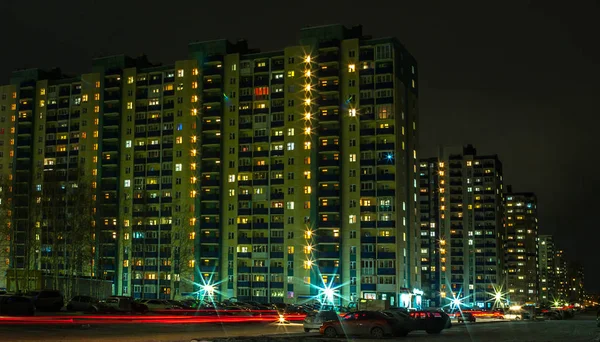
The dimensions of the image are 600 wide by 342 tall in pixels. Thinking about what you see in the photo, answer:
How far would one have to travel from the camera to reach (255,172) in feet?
523

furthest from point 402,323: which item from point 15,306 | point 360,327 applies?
point 15,306

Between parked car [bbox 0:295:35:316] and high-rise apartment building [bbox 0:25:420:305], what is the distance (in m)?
79.0

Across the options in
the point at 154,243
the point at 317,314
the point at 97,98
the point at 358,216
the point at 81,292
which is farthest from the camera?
the point at 97,98

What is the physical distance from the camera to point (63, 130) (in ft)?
589

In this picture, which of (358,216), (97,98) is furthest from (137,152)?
(358,216)

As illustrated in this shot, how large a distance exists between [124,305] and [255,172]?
82.0 metres

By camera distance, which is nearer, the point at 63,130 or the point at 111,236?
the point at 111,236

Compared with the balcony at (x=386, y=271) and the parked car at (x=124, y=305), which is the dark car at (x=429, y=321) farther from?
the balcony at (x=386, y=271)

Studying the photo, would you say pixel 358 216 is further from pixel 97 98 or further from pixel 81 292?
pixel 97 98

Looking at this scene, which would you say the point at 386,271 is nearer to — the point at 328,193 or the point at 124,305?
the point at 328,193

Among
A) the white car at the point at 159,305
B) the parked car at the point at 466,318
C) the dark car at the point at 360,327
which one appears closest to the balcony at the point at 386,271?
the parked car at the point at 466,318

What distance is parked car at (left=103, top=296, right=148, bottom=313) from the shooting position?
78275 mm

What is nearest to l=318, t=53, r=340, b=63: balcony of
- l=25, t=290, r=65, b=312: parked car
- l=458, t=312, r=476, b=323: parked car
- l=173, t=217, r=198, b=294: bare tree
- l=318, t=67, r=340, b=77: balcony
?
l=318, t=67, r=340, b=77: balcony

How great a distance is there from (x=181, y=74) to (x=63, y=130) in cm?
3592
